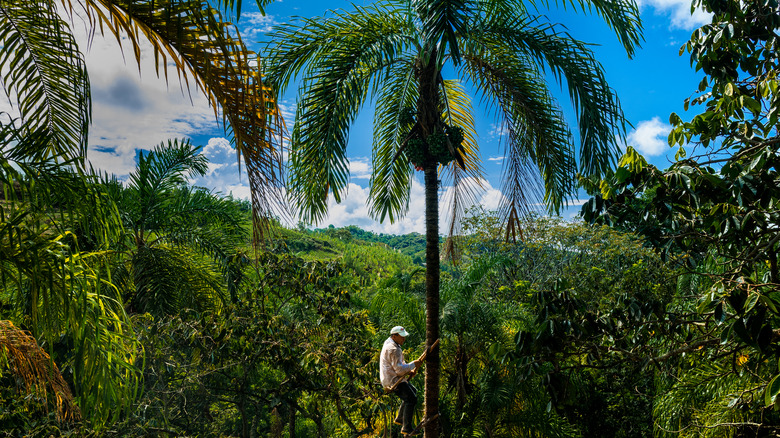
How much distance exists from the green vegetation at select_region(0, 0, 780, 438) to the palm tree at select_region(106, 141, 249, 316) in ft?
0.14

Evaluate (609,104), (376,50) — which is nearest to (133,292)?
(376,50)

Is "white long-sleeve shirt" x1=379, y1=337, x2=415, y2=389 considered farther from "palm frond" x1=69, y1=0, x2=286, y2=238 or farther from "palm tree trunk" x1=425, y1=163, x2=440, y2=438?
"palm frond" x1=69, y1=0, x2=286, y2=238

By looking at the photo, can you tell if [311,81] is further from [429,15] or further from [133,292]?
[133,292]

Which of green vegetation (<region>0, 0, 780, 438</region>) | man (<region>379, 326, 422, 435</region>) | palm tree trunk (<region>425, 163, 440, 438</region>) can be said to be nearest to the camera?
green vegetation (<region>0, 0, 780, 438</region>)

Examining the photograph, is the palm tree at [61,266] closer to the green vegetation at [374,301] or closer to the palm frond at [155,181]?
the green vegetation at [374,301]

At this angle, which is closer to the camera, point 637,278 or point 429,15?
point 429,15

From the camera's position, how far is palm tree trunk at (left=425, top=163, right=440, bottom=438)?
5.84 m

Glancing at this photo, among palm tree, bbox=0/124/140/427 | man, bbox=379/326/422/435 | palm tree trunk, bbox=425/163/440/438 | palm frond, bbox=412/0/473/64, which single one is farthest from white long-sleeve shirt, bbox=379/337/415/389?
palm frond, bbox=412/0/473/64

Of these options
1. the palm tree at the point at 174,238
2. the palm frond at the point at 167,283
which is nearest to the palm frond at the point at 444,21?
the palm tree at the point at 174,238

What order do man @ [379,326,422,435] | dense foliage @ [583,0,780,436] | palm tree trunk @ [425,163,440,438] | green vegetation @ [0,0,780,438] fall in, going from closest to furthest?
dense foliage @ [583,0,780,436]
green vegetation @ [0,0,780,438]
man @ [379,326,422,435]
palm tree trunk @ [425,163,440,438]

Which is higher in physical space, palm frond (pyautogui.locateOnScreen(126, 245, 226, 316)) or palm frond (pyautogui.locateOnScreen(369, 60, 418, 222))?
palm frond (pyautogui.locateOnScreen(369, 60, 418, 222))

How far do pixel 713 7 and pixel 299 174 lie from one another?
14.7 ft

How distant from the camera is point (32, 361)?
12.7 ft

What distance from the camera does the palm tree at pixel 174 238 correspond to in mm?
9328
